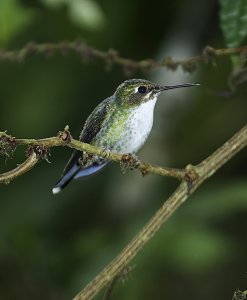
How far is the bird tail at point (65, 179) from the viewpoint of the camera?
3.00 metres

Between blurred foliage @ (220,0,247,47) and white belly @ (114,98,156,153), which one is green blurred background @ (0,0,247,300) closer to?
blurred foliage @ (220,0,247,47)

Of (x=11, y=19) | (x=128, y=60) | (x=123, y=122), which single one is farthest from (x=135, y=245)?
(x=11, y=19)

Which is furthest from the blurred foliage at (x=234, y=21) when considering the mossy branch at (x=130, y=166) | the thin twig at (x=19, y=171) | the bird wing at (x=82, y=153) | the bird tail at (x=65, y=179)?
the thin twig at (x=19, y=171)

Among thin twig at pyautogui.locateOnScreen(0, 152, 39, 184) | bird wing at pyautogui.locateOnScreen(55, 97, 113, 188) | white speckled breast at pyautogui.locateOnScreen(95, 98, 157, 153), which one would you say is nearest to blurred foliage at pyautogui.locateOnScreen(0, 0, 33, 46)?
bird wing at pyautogui.locateOnScreen(55, 97, 113, 188)

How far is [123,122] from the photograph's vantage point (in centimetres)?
294

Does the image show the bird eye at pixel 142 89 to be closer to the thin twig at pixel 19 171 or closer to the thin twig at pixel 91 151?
the thin twig at pixel 91 151

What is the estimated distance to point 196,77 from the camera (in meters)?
5.09

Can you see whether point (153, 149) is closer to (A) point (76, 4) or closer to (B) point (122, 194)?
(B) point (122, 194)

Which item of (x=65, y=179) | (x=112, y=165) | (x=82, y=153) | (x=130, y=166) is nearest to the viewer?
(x=130, y=166)

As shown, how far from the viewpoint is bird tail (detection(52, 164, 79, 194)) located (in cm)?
300

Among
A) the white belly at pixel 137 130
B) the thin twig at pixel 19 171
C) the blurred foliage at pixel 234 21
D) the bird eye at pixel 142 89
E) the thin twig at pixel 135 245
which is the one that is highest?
the blurred foliage at pixel 234 21

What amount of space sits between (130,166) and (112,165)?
9.65 ft

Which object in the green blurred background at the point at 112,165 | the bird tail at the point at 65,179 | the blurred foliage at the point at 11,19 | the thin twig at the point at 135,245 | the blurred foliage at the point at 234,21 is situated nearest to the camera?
the thin twig at the point at 135,245

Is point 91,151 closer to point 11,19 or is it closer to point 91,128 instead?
point 91,128
